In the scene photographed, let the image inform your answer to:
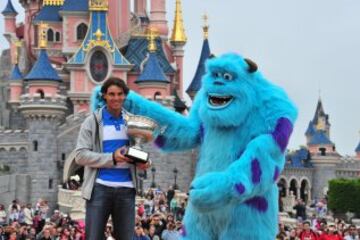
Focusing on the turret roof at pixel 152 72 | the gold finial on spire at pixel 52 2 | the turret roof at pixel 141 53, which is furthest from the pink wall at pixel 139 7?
the turret roof at pixel 152 72

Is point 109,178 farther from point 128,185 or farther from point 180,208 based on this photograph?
point 180,208

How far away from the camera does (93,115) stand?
23.6 feet

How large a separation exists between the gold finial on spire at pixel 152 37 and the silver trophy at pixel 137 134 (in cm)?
3614

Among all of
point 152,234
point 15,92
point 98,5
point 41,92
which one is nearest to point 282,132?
point 152,234

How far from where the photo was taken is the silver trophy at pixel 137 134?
6953 mm

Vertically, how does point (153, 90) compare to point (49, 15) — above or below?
below

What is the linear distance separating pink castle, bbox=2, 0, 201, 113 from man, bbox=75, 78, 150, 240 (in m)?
34.7

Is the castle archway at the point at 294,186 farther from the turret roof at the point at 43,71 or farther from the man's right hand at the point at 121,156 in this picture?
the man's right hand at the point at 121,156

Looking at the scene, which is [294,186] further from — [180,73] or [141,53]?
[141,53]

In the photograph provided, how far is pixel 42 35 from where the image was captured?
44875mm

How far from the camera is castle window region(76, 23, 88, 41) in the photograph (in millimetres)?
46750

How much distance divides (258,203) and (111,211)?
1.04m

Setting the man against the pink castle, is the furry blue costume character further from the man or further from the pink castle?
the pink castle

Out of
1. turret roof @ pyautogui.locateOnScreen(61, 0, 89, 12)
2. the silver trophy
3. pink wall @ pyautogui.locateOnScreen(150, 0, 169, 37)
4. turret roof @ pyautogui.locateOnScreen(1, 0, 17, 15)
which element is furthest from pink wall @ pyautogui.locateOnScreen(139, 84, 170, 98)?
the silver trophy
